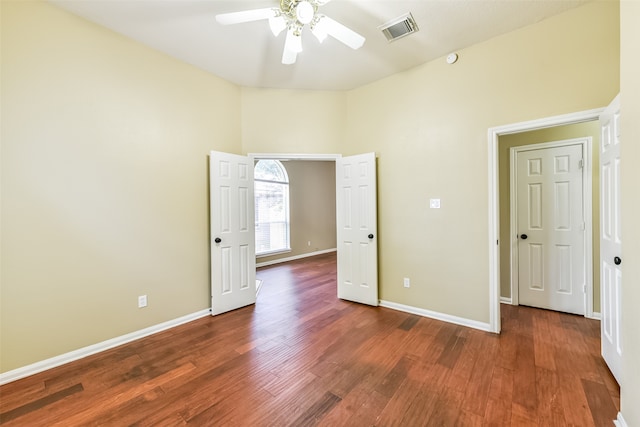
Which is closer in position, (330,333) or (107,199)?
(107,199)

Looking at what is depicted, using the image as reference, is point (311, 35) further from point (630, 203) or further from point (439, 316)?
point (439, 316)

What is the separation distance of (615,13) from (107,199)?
4621mm

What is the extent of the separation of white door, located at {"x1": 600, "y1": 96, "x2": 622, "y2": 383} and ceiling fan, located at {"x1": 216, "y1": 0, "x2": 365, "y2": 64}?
6.48 ft

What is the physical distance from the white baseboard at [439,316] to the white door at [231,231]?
1.88m

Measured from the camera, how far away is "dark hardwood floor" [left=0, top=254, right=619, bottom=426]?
5.54 ft

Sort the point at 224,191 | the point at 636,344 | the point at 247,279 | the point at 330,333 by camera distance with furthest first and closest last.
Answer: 1. the point at 247,279
2. the point at 224,191
3. the point at 330,333
4. the point at 636,344

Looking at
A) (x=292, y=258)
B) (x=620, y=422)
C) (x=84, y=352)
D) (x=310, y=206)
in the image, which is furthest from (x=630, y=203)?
(x=310, y=206)

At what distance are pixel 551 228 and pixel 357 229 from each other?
234 cm

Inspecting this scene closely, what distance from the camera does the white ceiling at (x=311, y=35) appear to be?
2.23 m

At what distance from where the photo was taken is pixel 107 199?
2521 mm

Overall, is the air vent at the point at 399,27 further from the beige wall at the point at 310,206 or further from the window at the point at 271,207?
the beige wall at the point at 310,206

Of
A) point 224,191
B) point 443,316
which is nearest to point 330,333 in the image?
point 443,316

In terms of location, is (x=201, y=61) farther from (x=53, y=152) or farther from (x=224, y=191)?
(x=53, y=152)

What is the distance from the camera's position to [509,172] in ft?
11.5
